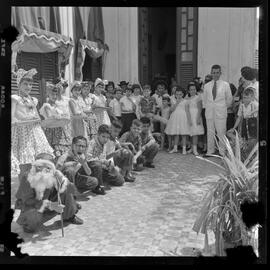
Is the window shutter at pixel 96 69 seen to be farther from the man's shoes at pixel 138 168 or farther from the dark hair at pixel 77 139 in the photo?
the man's shoes at pixel 138 168

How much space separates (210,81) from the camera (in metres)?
2.63

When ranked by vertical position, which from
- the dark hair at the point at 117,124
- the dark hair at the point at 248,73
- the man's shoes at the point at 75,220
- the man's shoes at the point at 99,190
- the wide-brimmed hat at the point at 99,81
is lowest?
the man's shoes at the point at 75,220

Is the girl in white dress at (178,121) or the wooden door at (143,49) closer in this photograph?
the wooden door at (143,49)

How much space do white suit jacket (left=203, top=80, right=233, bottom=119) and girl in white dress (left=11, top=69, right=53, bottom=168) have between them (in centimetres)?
103

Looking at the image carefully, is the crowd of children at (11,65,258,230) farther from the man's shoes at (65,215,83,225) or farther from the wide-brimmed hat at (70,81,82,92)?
the man's shoes at (65,215,83,225)

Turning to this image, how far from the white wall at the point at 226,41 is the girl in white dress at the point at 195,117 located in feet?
0.63

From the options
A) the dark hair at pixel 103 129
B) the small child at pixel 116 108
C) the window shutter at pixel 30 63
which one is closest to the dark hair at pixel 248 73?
the small child at pixel 116 108

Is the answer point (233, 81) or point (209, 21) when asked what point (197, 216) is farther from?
point (209, 21)

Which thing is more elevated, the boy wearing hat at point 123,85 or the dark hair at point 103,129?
the boy wearing hat at point 123,85

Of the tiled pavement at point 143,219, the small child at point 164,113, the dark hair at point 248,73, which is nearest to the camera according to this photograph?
the dark hair at point 248,73

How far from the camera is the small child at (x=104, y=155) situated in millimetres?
2730

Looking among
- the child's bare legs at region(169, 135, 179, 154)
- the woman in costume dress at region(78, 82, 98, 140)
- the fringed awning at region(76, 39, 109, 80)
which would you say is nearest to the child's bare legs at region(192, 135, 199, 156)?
the child's bare legs at region(169, 135, 179, 154)

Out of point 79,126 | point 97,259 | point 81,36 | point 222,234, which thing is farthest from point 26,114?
point 222,234

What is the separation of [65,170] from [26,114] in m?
0.43
